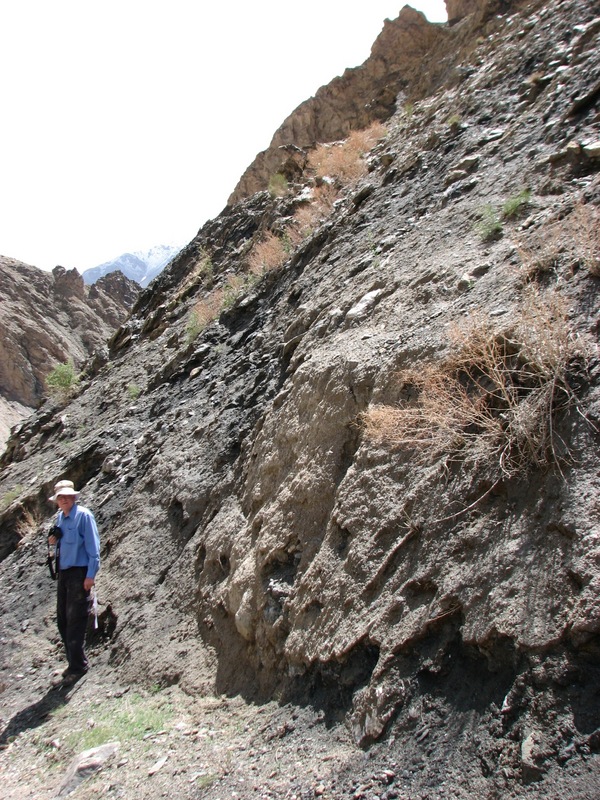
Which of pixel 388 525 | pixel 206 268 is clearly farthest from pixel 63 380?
pixel 388 525

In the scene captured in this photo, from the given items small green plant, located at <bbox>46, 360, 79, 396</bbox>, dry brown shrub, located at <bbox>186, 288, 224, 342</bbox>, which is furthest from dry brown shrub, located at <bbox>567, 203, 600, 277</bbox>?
small green plant, located at <bbox>46, 360, 79, 396</bbox>

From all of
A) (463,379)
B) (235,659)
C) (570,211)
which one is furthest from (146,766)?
(570,211)

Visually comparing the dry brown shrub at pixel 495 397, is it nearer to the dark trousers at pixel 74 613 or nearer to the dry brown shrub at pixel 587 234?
the dry brown shrub at pixel 587 234

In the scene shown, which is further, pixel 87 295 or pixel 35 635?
pixel 87 295

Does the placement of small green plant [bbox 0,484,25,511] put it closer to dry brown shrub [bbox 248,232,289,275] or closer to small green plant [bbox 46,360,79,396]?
small green plant [bbox 46,360,79,396]

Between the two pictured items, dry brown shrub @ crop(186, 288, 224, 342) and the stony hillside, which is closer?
the stony hillside

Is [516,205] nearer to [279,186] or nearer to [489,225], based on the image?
[489,225]

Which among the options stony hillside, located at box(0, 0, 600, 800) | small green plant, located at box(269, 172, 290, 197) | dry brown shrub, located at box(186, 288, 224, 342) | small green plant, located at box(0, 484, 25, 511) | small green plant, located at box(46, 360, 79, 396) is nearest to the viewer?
stony hillside, located at box(0, 0, 600, 800)

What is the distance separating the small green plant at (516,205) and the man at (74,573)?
3.98 m

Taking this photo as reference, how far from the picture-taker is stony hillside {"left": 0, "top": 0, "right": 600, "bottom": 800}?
1.94 metres

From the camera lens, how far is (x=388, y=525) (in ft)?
8.85

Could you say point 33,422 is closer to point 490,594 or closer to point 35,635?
point 35,635

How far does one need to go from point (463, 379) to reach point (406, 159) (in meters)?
5.12

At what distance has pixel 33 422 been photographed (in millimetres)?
11977
